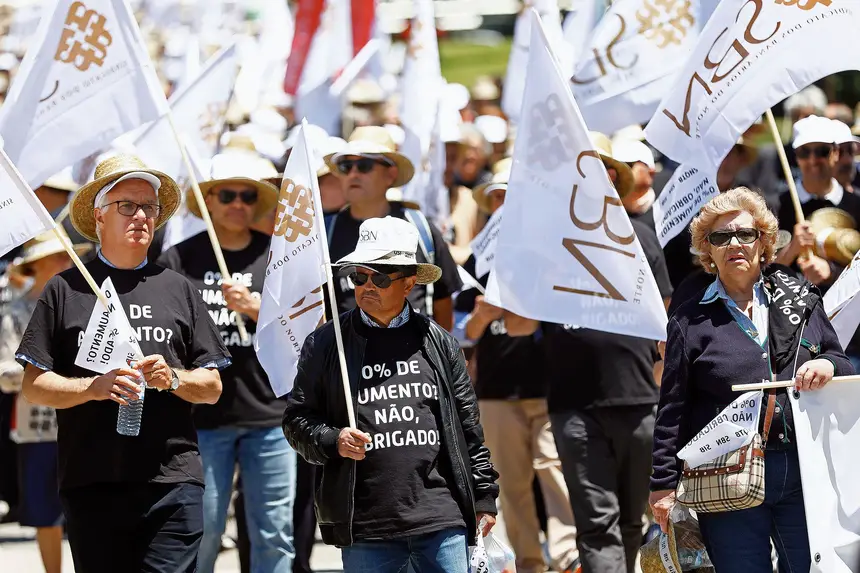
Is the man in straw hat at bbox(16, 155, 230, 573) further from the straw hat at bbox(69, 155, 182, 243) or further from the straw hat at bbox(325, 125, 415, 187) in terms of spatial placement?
the straw hat at bbox(325, 125, 415, 187)

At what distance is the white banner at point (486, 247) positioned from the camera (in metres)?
8.81

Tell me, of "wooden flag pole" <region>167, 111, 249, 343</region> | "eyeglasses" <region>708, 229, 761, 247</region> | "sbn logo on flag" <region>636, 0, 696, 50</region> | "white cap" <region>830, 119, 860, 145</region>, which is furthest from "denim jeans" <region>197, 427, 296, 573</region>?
"white cap" <region>830, 119, 860, 145</region>

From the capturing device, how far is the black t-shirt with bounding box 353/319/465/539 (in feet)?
20.1

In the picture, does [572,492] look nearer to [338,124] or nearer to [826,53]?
[826,53]

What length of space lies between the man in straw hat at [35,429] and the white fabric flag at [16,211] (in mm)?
2393

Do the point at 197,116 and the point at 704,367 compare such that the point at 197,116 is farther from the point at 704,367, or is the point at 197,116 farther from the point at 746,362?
the point at 746,362

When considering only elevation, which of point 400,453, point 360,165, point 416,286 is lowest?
point 400,453

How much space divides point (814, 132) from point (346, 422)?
13.5ft

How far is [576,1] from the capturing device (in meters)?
12.7

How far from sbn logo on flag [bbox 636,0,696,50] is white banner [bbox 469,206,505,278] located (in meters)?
1.55

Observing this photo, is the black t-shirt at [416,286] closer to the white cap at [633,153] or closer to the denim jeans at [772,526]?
the white cap at [633,153]

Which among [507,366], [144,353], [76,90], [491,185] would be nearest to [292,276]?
[144,353]

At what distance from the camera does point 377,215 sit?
8.52m

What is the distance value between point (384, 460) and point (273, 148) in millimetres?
5906
